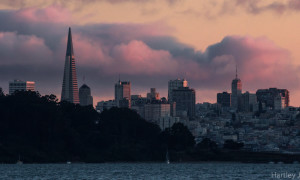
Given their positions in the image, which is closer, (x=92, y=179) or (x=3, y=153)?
(x=92, y=179)

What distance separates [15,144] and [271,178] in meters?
83.8

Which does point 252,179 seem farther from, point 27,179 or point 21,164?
point 21,164

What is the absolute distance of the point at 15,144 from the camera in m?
199

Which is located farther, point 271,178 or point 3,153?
point 3,153

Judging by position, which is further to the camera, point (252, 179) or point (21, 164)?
point (21, 164)

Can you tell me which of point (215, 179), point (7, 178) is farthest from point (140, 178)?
point (7, 178)

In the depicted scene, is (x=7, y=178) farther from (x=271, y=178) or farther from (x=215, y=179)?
(x=271, y=178)

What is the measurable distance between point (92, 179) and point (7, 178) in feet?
43.3

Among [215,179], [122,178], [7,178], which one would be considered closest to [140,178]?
[122,178]

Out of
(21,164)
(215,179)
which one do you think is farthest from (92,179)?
(21,164)

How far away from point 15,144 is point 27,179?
73579 mm

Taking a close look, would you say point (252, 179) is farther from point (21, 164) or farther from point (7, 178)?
point (21, 164)

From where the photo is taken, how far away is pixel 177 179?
130125mm

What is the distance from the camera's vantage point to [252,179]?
13038 centimetres
